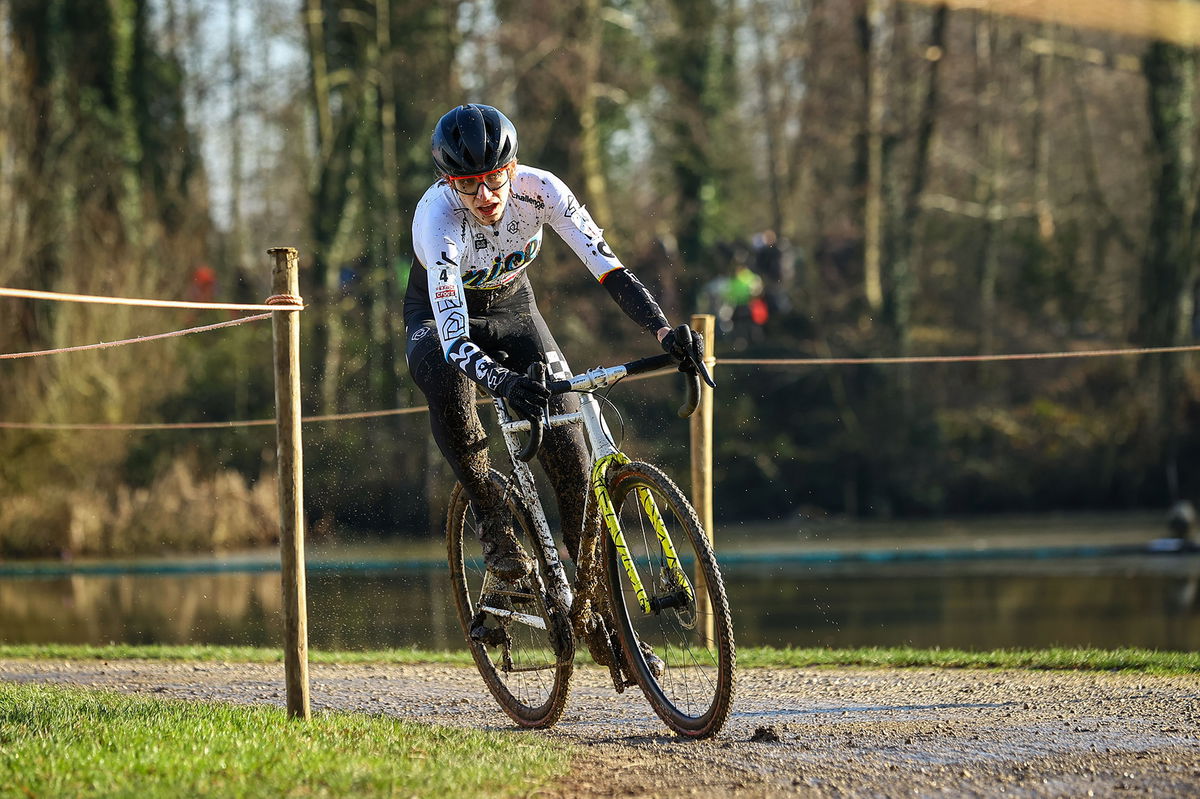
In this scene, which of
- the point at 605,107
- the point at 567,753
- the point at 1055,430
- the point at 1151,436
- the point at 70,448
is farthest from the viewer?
the point at 605,107

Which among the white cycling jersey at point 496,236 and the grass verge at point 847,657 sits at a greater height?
the white cycling jersey at point 496,236

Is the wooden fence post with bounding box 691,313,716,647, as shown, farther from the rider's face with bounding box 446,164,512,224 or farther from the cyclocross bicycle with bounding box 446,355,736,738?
the rider's face with bounding box 446,164,512,224

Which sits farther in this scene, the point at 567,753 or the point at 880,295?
the point at 880,295

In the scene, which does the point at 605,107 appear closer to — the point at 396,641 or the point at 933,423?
the point at 933,423

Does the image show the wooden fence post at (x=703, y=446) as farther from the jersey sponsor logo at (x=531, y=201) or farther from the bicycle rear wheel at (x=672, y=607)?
the bicycle rear wheel at (x=672, y=607)

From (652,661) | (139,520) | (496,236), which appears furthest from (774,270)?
(652,661)

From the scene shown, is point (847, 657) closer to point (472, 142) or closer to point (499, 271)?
point (499, 271)

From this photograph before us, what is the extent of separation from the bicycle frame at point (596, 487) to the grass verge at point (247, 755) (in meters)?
0.69

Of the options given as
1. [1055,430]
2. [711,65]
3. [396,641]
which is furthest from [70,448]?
[1055,430]

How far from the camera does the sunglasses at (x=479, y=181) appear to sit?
20.2 ft

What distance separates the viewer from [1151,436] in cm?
2625

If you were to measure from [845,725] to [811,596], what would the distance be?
39.1 ft

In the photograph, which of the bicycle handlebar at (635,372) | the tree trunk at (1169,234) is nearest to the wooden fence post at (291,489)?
the bicycle handlebar at (635,372)

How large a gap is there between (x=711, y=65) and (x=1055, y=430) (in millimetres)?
9971
